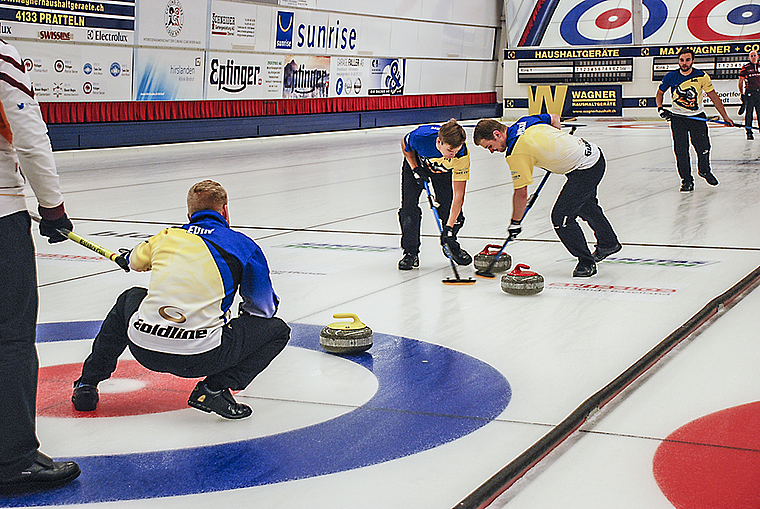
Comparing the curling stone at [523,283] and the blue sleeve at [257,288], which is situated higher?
the blue sleeve at [257,288]

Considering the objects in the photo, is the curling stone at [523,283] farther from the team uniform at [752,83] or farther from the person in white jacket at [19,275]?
the team uniform at [752,83]

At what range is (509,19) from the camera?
33.0 metres

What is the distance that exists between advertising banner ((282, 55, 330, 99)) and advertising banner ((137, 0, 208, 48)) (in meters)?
3.21

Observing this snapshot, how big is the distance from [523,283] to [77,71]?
14.5 metres

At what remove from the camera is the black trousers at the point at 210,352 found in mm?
3822

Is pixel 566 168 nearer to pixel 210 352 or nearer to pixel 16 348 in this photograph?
pixel 210 352

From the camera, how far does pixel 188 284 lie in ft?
12.3

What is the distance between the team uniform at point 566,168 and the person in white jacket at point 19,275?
13.5 feet

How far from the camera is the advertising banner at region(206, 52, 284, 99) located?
2217 centimetres

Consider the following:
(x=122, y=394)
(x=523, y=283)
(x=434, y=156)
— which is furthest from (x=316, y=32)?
(x=122, y=394)

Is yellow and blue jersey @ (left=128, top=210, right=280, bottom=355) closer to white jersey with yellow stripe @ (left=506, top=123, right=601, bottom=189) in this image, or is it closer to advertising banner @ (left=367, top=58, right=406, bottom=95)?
white jersey with yellow stripe @ (left=506, top=123, right=601, bottom=189)

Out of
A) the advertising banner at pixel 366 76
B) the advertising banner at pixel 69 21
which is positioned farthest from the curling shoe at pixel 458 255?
the advertising banner at pixel 366 76

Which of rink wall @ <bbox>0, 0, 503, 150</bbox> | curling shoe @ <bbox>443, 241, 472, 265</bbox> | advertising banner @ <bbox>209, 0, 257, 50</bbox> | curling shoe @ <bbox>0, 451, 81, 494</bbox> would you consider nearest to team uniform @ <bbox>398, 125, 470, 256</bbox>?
curling shoe @ <bbox>443, 241, 472, 265</bbox>

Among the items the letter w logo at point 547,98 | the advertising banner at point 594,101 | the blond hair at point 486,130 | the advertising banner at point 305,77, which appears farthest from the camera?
the letter w logo at point 547,98
